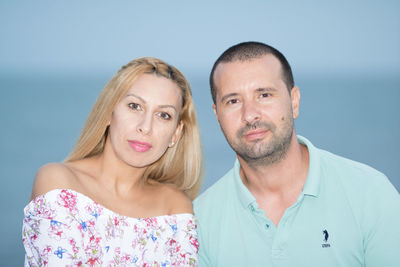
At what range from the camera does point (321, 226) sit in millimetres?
2307

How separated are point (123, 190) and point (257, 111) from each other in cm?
106

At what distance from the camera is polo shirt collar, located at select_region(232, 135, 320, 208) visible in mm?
2377

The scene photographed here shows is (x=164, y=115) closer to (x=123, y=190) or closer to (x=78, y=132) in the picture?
(x=123, y=190)

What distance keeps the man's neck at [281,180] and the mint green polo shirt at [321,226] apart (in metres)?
0.08

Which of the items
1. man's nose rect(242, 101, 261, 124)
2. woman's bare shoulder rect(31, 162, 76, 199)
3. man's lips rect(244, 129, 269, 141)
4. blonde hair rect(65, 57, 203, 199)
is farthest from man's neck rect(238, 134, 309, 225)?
woman's bare shoulder rect(31, 162, 76, 199)

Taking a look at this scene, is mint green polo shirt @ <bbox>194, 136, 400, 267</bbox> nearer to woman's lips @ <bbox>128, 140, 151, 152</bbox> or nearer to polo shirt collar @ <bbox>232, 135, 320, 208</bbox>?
polo shirt collar @ <bbox>232, 135, 320, 208</bbox>

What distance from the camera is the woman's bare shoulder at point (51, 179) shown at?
235 cm

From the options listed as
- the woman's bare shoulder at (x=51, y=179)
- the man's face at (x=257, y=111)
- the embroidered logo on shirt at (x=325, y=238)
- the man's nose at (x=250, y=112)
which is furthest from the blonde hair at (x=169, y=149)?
the embroidered logo on shirt at (x=325, y=238)

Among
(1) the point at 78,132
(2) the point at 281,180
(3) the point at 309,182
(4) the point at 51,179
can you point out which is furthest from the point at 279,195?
(1) the point at 78,132

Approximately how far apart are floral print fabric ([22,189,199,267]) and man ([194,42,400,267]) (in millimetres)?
163

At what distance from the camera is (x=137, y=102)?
2.65 m

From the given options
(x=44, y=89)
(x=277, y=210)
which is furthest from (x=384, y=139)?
(x=44, y=89)

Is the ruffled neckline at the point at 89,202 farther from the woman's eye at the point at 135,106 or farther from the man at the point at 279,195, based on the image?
the woman's eye at the point at 135,106

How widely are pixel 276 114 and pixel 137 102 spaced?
0.87 metres
